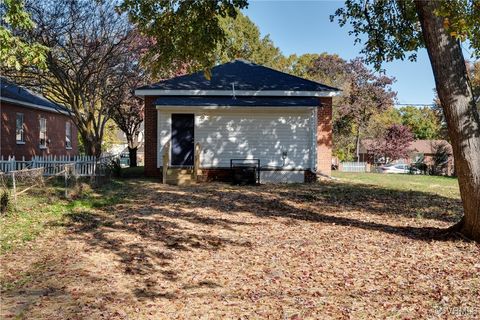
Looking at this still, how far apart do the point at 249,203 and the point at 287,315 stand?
6.64 metres

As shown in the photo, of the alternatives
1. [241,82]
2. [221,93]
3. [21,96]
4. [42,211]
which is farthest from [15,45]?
[21,96]

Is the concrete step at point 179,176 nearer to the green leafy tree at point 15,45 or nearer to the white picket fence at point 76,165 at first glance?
the white picket fence at point 76,165

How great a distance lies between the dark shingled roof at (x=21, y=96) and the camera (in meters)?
21.1

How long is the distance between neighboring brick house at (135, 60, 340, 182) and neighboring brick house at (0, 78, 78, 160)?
7545 millimetres

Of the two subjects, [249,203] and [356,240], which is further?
[249,203]

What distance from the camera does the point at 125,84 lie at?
2128 centimetres

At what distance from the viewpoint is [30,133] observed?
23.8 meters

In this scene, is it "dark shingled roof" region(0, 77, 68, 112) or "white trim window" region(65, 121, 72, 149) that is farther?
"white trim window" region(65, 121, 72, 149)

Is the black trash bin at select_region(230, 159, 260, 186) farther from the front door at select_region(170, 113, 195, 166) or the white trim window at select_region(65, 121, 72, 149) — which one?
the white trim window at select_region(65, 121, 72, 149)

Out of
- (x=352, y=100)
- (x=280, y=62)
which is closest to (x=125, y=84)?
(x=352, y=100)

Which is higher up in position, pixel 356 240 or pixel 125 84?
pixel 125 84

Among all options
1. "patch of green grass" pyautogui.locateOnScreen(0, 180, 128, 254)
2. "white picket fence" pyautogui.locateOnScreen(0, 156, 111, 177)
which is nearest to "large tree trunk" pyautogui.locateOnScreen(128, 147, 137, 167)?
"white picket fence" pyautogui.locateOnScreen(0, 156, 111, 177)

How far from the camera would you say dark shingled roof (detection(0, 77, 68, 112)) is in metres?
21.1

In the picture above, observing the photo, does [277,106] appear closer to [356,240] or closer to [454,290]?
[356,240]
